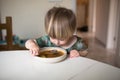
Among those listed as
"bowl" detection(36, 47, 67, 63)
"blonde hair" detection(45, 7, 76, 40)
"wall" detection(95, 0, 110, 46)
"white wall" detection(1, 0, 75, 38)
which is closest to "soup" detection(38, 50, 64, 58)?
"bowl" detection(36, 47, 67, 63)

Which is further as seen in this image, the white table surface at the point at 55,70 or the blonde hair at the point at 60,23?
the blonde hair at the point at 60,23

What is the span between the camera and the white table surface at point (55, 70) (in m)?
0.78

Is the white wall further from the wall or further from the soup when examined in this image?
the soup

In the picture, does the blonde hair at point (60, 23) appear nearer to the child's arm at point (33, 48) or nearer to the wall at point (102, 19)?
the child's arm at point (33, 48)

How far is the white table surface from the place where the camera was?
0.78 metres

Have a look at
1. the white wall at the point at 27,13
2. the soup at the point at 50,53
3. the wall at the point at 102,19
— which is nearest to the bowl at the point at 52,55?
the soup at the point at 50,53

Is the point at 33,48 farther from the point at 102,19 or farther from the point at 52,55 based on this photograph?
the point at 102,19

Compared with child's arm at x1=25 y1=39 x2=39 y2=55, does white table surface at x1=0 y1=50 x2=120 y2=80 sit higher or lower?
lower

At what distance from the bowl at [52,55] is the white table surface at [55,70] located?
0.07 feet

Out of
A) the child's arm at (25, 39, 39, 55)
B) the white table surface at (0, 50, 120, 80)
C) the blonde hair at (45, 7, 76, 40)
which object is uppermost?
the blonde hair at (45, 7, 76, 40)

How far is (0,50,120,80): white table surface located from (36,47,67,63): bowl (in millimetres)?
21

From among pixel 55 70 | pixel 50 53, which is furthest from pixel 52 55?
pixel 55 70

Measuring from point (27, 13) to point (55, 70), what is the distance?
182 centimetres

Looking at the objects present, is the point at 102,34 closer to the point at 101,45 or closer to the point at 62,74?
the point at 101,45
